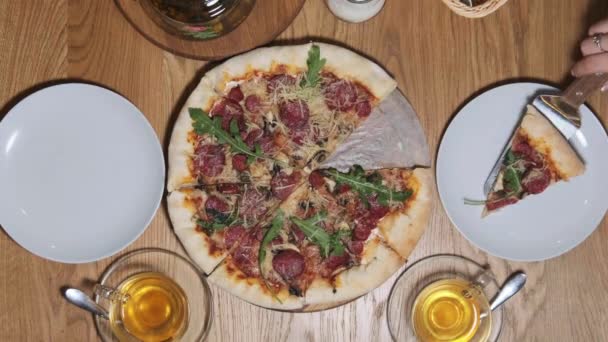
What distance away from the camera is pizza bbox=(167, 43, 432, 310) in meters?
1.41

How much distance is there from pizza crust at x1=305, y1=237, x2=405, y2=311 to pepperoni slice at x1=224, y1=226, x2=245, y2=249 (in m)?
0.18

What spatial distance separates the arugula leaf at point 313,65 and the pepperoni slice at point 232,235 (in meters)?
0.33

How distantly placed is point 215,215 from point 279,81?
308mm

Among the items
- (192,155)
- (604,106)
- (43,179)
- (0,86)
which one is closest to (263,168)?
(192,155)

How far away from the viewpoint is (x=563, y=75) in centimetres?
150

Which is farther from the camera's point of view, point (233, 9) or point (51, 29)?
point (51, 29)

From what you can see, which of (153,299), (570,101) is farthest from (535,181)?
(153,299)

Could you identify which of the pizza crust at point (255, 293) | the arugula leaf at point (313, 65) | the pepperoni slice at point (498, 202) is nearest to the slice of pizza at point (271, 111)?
the arugula leaf at point (313, 65)

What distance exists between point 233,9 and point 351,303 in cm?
67

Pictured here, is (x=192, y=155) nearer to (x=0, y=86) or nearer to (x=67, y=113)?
(x=67, y=113)

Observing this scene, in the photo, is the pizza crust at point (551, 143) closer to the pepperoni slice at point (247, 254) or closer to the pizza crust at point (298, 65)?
the pizza crust at point (298, 65)

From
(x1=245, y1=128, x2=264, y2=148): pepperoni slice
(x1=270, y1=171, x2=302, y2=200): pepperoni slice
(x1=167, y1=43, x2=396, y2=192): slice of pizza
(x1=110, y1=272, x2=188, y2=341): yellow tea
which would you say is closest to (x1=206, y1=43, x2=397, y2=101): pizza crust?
(x1=167, y1=43, x2=396, y2=192): slice of pizza

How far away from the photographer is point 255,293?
1403 mm

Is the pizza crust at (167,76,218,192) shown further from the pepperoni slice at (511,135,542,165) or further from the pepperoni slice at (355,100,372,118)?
the pepperoni slice at (511,135,542,165)
